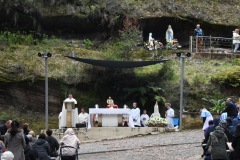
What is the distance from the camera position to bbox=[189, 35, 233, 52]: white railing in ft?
124

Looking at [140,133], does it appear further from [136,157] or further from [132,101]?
[136,157]

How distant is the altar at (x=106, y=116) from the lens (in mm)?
29172

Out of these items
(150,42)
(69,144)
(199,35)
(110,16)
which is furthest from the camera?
(110,16)

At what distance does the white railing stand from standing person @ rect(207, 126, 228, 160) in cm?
2043

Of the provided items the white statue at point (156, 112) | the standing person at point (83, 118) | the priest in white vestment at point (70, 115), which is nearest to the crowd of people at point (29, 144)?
the priest in white vestment at point (70, 115)

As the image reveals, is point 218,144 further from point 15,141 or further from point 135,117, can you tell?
point 135,117

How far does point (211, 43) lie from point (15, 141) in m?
23.3

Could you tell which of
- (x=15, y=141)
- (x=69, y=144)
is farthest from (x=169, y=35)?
(x=15, y=141)

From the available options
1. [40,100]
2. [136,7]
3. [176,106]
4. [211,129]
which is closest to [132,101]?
[176,106]

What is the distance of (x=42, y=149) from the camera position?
17781 mm

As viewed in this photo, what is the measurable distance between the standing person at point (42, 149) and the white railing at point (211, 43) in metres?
20.5

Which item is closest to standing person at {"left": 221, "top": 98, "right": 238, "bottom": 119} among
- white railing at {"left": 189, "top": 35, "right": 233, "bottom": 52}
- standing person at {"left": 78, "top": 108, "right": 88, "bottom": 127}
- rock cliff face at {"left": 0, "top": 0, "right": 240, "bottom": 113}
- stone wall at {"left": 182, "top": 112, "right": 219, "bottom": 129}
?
stone wall at {"left": 182, "top": 112, "right": 219, "bottom": 129}

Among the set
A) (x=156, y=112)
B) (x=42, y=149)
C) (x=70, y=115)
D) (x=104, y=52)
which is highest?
(x=104, y=52)

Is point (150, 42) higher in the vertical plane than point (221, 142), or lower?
higher
